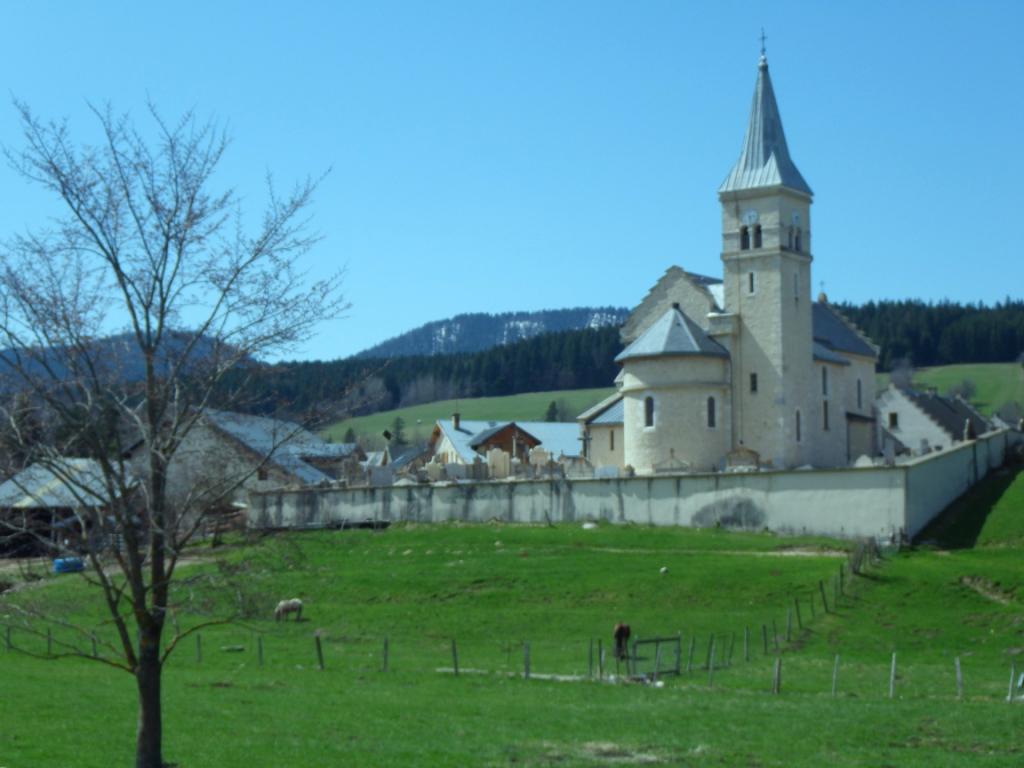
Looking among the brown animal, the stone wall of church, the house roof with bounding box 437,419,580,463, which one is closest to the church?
the stone wall of church

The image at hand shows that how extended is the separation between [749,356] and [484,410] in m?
111

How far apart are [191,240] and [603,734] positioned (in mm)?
11368

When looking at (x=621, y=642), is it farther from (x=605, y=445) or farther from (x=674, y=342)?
(x=605, y=445)

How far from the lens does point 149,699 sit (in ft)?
53.8

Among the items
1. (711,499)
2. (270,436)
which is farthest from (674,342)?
(270,436)

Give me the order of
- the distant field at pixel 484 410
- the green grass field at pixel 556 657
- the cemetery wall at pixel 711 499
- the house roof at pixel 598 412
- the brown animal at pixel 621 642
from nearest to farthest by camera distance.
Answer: the green grass field at pixel 556 657
the brown animal at pixel 621 642
the cemetery wall at pixel 711 499
the house roof at pixel 598 412
the distant field at pixel 484 410

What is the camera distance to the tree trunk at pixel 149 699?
16.2 meters

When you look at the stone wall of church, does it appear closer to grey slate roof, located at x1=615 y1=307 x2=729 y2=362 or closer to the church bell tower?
grey slate roof, located at x1=615 y1=307 x2=729 y2=362

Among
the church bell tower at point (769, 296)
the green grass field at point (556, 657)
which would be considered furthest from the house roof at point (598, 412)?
the green grass field at point (556, 657)

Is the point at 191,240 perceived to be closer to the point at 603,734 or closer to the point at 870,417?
the point at 603,734

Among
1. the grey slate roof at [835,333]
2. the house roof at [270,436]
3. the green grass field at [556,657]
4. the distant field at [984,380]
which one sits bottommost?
the green grass field at [556,657]

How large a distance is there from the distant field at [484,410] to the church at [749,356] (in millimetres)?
92688

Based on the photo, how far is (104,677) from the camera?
1305 inches

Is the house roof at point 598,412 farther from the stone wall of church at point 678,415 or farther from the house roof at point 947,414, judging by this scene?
the house roof at point 947,414
